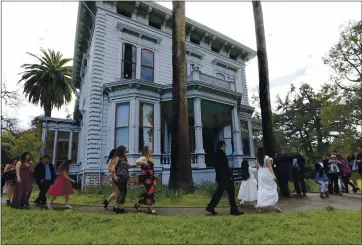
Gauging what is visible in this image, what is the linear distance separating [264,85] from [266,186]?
5.57 m

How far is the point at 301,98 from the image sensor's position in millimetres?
42562

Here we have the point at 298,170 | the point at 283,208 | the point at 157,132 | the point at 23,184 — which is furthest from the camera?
the point at 157,132

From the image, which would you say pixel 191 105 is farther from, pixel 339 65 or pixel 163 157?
pixel 339 65

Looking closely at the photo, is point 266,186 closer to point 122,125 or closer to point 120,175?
point 120,175

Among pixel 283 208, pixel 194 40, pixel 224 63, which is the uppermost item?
pixel 194 40

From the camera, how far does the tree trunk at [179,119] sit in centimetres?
898

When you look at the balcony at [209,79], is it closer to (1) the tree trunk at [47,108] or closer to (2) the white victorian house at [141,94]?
(2) the white victorian house at [141,94]

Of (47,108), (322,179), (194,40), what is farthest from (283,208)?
(47,108)

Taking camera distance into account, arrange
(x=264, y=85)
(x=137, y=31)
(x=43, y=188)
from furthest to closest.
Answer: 1. (x=137, y=31)
2. (x=264, y=85)
3. (x=43, y=188)

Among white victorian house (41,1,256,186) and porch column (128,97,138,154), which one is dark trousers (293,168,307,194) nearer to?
white victorian house (41,1,256,186)

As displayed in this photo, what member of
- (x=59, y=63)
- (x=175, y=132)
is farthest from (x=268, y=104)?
(x=59, y=63)

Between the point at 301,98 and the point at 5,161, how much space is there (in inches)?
1806

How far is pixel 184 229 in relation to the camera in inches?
179

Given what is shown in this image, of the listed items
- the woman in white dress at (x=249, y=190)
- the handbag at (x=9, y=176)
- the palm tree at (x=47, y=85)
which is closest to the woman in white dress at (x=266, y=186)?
the woman in white dress at (x=249, y=190)
